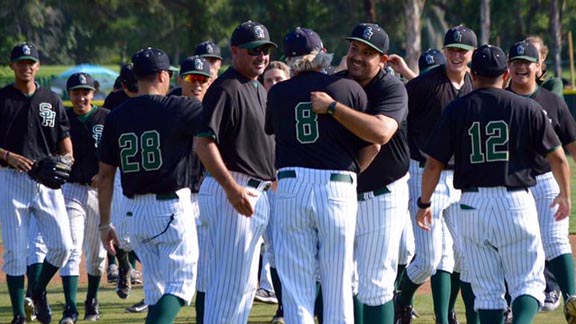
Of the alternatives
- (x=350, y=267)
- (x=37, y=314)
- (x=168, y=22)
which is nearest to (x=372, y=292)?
(x=350, y=267)

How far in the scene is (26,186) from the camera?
28.3 feet

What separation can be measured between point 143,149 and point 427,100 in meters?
2.41

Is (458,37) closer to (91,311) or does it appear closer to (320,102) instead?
(320,102)

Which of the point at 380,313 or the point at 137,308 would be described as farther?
the point at 137,308

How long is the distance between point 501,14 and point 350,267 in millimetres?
34649

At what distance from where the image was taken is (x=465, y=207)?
21.5ft

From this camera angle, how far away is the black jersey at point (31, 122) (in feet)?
28.2

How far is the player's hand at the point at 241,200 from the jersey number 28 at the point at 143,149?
2.07 feet

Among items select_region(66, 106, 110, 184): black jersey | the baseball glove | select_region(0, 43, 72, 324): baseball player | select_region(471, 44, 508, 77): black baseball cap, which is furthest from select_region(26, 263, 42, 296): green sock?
select_region(471, 44, 508, 77): black baseball cap

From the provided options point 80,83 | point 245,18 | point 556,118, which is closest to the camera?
point 556,118

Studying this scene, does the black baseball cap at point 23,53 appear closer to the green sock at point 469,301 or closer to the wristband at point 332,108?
the wristband at point 332,108

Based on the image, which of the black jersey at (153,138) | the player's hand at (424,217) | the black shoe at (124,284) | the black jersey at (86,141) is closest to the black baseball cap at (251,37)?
the black jersey at (153,138)

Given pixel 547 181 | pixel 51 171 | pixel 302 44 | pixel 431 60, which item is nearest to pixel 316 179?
pixel 302 44

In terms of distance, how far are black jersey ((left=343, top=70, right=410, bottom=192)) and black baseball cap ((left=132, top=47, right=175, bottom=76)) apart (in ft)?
3.92
